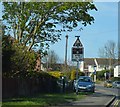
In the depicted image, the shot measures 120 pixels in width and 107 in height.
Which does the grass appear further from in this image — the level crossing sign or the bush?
the level crossing sign

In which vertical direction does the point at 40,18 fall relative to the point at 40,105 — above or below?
above

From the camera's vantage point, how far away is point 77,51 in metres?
26.2

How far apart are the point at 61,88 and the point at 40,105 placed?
16764 mm

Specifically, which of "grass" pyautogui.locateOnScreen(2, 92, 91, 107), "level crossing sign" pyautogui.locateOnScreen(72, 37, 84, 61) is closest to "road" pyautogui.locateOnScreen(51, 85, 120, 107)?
"grass" pyautogui.locateOnScreen(2, 92, 91, 107)

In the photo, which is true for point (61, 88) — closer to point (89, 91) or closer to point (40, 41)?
point (89, 91)

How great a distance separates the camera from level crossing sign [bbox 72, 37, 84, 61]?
2606cm

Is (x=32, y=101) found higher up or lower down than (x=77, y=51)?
lower down

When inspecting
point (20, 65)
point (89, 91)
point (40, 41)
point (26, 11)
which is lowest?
point (89, 91)

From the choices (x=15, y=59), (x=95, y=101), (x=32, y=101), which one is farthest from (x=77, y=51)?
(x=32, y=101)

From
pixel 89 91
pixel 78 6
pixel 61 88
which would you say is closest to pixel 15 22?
pixel 78 6

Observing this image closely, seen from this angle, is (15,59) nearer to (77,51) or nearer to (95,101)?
(77,51)

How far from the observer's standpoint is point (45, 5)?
25.9m

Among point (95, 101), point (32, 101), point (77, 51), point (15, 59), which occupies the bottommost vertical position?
point (95, 101)

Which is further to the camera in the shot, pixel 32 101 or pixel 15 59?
pixel 15 59
